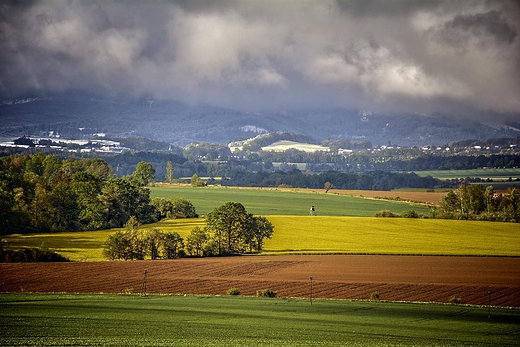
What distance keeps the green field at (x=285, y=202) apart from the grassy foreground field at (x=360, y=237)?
20265 millimetres

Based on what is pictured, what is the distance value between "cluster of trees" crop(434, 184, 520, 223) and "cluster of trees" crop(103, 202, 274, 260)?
49185 mm

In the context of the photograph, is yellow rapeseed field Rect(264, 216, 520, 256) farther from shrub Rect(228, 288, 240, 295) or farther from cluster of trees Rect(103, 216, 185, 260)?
shrub Rect(228, 288, 240, 295)

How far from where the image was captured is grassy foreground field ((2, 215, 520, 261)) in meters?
86.1

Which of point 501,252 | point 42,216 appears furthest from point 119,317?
point 42,216

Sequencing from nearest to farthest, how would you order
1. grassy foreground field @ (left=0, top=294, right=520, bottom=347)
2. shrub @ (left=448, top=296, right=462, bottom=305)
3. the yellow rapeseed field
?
grassy foreground field @ (left=0, top=294, right=520, bottom=347), shrub @ (left=448, top=296, right=462, bottom=305), the yellow rapeseed field

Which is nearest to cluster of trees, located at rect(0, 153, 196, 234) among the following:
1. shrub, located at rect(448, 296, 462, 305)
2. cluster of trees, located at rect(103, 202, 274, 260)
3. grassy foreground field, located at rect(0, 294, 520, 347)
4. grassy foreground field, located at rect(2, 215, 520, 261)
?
grassy foreground field, located at rect(2, 215, 520, 261)

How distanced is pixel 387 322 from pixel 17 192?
8118 cm

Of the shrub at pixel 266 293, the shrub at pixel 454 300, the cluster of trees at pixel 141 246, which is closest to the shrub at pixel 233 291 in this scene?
the shrub at pixel 266 293

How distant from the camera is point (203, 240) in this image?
82.4 metres

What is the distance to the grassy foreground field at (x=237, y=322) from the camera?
102ft

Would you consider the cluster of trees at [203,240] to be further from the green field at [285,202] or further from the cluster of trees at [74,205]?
the green field at [285,202]

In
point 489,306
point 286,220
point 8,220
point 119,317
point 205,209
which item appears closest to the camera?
point 119,317

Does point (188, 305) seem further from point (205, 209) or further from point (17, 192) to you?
point (205, 209)

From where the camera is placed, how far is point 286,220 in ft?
380
